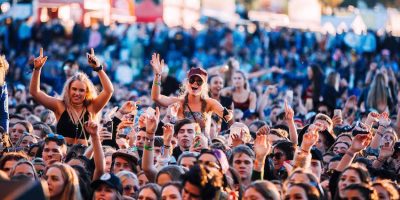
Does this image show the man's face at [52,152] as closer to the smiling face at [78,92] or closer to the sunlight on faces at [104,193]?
the smiling face at [78,92]

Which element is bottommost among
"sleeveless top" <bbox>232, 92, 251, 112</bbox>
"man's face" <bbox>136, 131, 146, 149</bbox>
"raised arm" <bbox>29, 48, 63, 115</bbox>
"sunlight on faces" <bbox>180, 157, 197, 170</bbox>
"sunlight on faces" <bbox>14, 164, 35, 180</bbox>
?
"sunlight on faces" <bbox>14, 164, 35, 180</bbox>

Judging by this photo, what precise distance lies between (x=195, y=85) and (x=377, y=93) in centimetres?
717

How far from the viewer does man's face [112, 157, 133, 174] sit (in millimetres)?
12914

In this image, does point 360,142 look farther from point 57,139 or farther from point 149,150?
point 57,139

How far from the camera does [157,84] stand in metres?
15.7

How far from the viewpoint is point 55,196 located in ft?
36.9

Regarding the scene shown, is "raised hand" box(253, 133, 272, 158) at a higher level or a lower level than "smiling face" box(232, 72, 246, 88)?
lower

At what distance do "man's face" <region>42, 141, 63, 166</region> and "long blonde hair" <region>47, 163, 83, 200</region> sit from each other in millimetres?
1879

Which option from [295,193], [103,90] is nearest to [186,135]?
[103,90]

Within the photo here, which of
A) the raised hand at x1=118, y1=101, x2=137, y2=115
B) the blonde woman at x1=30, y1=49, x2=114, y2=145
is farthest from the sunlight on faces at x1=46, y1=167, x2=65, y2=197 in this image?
the raised hand at x1=118, y1=101, x2=137, y2=115

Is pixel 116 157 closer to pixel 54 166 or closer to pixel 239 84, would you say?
pixel 54 166

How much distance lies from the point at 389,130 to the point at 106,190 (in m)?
4.30

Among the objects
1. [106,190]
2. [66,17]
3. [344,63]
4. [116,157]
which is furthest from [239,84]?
[66,17]

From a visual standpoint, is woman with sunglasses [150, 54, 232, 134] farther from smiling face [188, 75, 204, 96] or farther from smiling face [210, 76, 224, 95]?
smiling face [210, 76, 224, 95]
